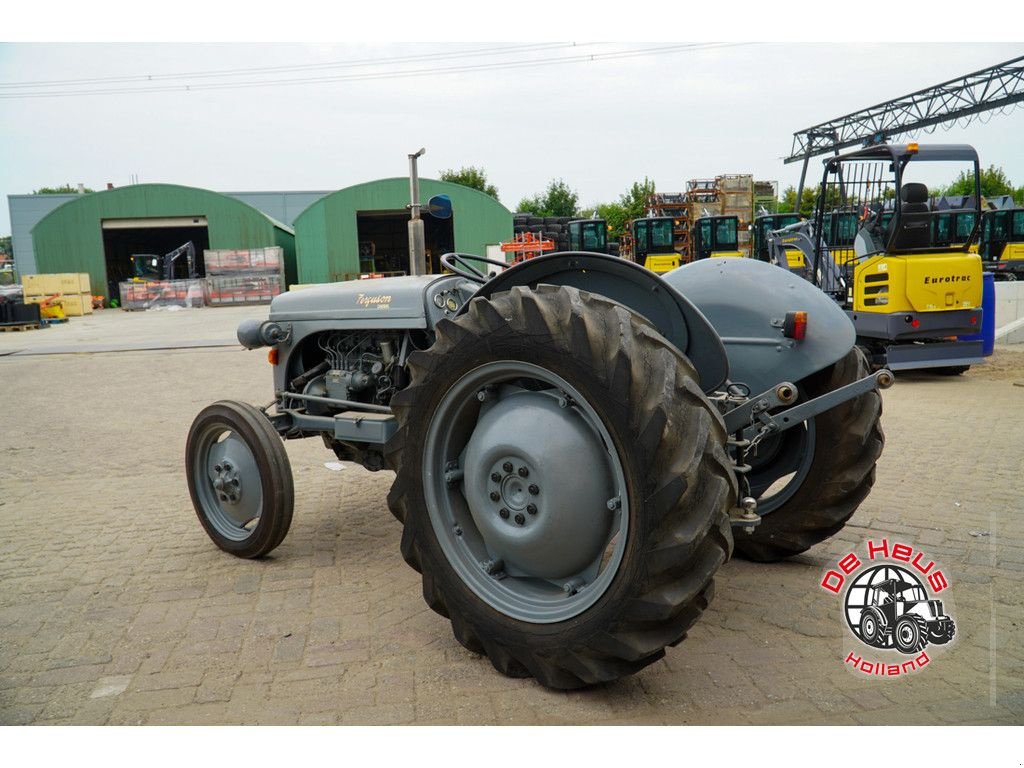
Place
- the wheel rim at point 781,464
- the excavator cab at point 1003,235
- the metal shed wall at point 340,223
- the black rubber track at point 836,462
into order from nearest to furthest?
the black rubber track at point 836,462 → the wheel rim at point 781,464 → the excavator cab at point 1003,235 → the metal shed wall at point 340,223

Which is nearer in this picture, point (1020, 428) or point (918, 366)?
point (1020, 428)

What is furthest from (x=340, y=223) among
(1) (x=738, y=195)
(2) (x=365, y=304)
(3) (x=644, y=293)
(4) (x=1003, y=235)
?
(3) (x=644, y=293)

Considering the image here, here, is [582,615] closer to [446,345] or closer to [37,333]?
[446,345]

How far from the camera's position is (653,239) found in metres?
19.6

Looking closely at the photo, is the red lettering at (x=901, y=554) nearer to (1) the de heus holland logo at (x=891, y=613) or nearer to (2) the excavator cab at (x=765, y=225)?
(1) the de heus holland logo at (x=891, y=613)

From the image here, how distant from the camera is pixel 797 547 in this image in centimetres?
377

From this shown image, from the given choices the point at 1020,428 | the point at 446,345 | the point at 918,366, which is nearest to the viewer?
the point at 446,345

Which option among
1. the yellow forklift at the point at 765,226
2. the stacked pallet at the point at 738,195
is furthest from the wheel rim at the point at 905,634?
the stacked pallet at the point at 738,195

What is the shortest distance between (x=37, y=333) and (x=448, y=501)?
21664mm

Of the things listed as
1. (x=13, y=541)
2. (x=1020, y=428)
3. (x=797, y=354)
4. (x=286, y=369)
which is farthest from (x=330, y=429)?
(x=1020, y=428)

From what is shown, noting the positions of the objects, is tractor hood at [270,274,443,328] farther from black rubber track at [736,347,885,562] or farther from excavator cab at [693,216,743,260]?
excavator cab at [693,216,743,260]

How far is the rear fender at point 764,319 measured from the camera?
3.30 m

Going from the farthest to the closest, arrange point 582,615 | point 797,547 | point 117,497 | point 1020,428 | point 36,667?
point 1020,428
point 117,497
point 797,547
point 36,667
point 582,615

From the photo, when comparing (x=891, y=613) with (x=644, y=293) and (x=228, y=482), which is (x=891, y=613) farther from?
(x=228, y=482)
